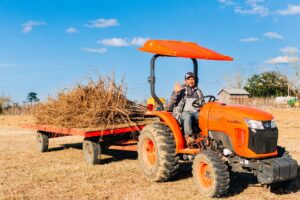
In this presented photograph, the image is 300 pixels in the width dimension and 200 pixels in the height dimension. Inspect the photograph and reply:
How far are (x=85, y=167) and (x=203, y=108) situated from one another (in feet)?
11.1

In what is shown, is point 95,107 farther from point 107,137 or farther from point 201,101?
point 201,101

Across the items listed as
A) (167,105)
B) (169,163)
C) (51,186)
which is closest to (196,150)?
(169,163)

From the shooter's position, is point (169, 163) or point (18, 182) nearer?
point (169, 163)

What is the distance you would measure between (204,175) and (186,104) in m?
1.25

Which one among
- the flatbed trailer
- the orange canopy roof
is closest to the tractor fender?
the orange canopy roof

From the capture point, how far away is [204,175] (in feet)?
20.5

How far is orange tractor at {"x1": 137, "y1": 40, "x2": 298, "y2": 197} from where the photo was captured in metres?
5.81

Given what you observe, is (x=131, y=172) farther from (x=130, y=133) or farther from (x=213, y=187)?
(x=213, y=187)

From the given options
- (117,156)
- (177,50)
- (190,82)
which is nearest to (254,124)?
(190,82)

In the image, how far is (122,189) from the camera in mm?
6699

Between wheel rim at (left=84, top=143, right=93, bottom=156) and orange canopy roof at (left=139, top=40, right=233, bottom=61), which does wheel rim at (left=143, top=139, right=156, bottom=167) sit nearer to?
orange canopy roof at (left=139, top=40, right=233, bottom=61)

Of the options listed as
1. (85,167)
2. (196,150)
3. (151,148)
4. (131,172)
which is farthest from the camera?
(85,167)

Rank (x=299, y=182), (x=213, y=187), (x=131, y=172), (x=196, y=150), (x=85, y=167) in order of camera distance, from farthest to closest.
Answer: (x=85, y=167)
(x=131, y=172)
(x=299, y=182)
(x=196, y=150)
(x=213, y=187)

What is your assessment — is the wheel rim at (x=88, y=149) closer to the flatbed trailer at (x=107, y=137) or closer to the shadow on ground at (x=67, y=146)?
the flatbed trailer at (x=107, y=137)
